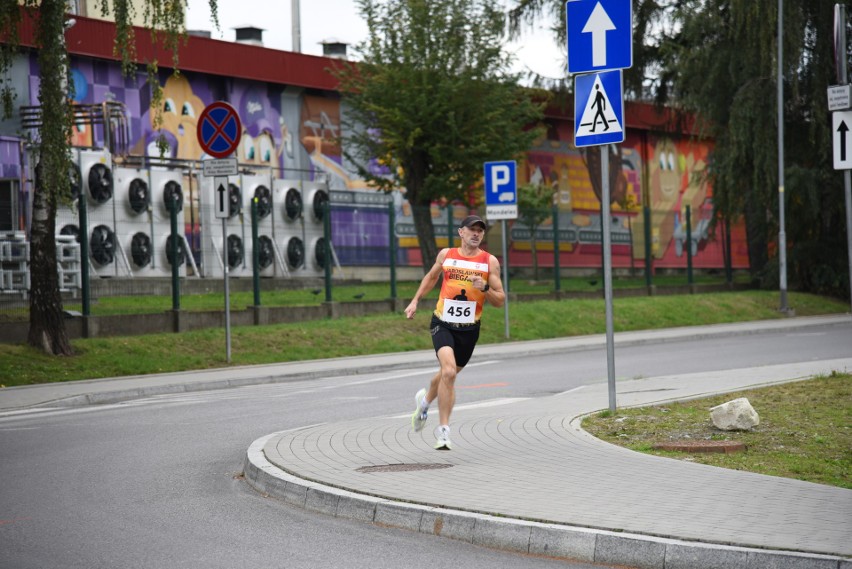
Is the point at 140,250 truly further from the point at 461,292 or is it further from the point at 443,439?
the point at 443,439

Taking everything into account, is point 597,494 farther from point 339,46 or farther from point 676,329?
point 339,46

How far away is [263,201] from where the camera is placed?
35188mm

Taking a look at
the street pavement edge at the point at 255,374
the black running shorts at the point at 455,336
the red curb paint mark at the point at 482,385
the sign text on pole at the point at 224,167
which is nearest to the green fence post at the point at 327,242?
the street pavement edge at the point at 255,374

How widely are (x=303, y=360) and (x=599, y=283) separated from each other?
15184mm

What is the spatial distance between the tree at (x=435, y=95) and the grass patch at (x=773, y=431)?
820 inches

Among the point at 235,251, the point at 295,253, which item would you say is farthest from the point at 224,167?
the point at 235,251

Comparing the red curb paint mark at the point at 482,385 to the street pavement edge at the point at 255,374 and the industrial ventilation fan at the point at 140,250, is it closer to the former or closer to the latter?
the street pavement edge at the point at 255,374

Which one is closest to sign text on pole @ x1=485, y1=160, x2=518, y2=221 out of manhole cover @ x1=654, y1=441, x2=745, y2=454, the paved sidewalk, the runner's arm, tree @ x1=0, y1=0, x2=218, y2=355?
tree @ x1=0, y1=0, x2=218, y2=355

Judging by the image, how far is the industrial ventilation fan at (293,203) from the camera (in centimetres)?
3464

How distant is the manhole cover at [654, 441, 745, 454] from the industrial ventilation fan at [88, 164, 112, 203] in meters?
23.9

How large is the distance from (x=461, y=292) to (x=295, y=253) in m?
21.0

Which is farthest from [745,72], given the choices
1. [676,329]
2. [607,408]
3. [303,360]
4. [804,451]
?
[804,451]

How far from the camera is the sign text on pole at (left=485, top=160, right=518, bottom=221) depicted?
23797 millimetres

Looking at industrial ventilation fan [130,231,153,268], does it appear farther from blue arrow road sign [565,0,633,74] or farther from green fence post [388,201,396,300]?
blue arrow road sign [565,0,633,74]
